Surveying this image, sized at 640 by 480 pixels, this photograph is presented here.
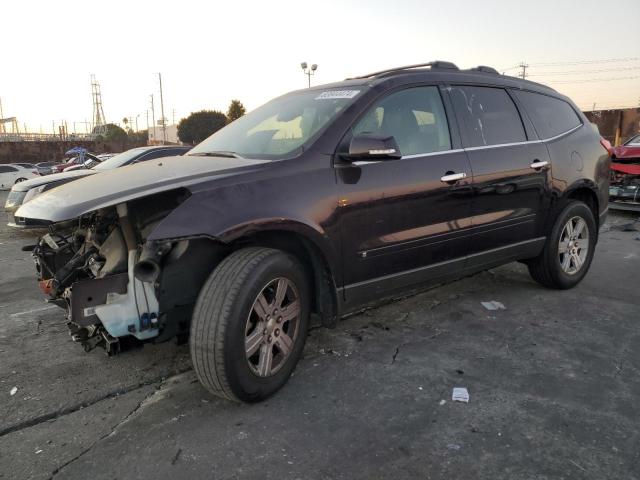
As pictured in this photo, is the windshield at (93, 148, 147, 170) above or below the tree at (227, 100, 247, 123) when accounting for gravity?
below

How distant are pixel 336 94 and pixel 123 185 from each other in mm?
1543

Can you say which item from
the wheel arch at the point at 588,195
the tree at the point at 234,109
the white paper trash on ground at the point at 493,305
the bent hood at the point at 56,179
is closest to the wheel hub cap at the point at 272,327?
the white paper trash on ground at the point at 493,305

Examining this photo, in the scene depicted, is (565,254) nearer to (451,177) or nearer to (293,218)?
(451,177)

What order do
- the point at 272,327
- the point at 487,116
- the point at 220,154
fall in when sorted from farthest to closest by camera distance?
the point at 487,116
the point at 220,154
the point at 272,327

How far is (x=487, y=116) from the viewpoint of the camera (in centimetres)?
390

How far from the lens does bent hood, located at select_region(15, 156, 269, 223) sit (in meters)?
2.42

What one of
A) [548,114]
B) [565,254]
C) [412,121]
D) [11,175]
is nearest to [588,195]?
[565,254]

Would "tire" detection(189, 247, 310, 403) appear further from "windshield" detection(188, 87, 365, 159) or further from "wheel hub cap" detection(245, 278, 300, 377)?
"windshield" detection(188, 87, 365, 159)

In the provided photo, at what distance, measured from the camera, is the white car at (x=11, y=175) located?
75.5 ft

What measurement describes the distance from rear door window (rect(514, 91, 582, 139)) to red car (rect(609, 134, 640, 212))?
508cm

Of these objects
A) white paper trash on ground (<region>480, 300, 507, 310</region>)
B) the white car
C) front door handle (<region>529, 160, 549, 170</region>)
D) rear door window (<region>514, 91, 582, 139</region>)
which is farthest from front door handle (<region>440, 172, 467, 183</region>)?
the white car

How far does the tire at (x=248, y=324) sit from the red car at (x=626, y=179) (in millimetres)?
8268

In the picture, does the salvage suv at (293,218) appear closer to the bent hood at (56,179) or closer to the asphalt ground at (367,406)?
the asphalt ground at (367,406)

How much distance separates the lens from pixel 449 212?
3473mm
